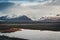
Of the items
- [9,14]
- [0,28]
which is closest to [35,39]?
[0,28]

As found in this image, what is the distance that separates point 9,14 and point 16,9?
1249mm

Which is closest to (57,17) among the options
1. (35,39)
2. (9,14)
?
(35,39)

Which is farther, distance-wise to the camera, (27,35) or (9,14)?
(9,14)

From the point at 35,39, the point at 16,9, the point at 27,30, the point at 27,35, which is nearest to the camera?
the point at 35,39

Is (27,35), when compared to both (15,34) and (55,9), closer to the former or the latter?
(15,34)

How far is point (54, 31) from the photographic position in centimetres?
1873

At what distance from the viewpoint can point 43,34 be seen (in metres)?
18.0

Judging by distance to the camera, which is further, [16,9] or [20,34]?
[16,9]

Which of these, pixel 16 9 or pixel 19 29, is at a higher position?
pixel 16 9

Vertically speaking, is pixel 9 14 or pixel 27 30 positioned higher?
pixel 9 14

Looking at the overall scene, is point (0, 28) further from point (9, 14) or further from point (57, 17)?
point (57, 17)

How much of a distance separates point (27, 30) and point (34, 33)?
94cm

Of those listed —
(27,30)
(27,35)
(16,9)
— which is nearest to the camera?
(27,35)

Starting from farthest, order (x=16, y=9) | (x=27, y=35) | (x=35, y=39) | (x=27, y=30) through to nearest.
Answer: (x=16, y=9), (x=27, y=30), (x=27, y=35), (x=35, y=39)
